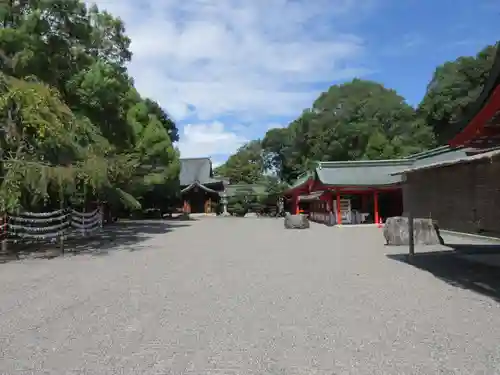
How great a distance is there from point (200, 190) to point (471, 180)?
147ft

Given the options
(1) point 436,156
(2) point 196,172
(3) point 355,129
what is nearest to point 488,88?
(1) point 436,156

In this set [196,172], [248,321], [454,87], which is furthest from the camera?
[196,172]

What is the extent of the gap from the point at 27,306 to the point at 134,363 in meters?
3.24

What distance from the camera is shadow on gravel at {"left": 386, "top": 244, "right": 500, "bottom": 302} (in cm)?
745

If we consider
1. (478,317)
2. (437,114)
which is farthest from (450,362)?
(437,114)

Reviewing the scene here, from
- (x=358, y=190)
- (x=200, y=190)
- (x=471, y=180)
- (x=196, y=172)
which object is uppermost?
(x=196, y=172)

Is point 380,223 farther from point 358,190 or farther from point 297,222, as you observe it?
point 297,222

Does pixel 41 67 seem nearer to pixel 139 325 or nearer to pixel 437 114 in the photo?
pixel 139 325

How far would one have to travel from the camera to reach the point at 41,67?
1488 cm

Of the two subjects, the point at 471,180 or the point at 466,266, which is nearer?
the point at 471,180

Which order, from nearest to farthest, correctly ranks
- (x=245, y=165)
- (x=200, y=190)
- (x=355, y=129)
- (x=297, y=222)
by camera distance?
(x=297, y=222)
(x=355, y=129)
(x=200, y=190)
(x=245, y=165)

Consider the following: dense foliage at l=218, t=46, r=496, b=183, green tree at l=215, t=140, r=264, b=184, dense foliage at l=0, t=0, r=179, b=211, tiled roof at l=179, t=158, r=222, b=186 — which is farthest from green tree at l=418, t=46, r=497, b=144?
green tree at l=215, t=140, r=264, b=184

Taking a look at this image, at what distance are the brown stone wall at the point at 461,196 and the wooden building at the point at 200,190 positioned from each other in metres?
41.8

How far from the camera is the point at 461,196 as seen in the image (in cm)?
800
